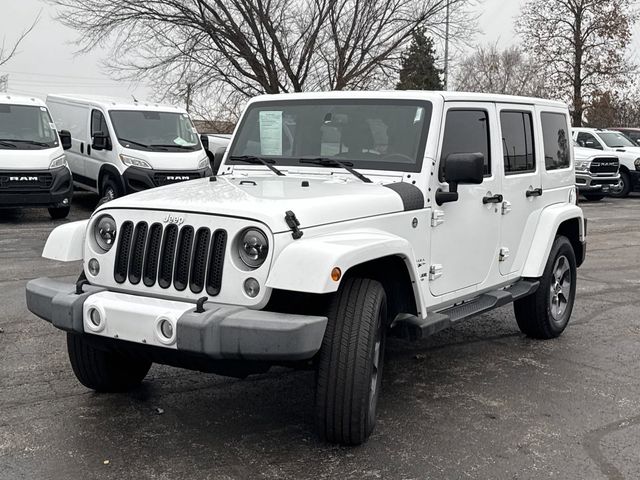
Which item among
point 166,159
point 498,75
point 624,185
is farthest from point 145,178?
point 498,75

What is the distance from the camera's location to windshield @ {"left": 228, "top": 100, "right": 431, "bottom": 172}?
16.3ft

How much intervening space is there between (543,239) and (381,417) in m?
2.26

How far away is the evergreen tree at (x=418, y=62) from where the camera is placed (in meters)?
25.6

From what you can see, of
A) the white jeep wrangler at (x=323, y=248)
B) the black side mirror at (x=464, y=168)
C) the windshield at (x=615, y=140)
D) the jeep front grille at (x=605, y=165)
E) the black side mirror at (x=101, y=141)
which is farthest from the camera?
the windshield at (x=615, y=140)

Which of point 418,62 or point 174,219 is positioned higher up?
point 418,62

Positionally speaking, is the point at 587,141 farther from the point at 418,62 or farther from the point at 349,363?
the point at 349,363

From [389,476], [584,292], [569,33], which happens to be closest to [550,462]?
[389,476]

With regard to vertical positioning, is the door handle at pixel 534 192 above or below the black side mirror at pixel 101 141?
below

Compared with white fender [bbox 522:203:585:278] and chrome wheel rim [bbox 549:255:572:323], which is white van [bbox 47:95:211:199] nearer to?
chrome wheel rim [bbox 549:255:572:323]

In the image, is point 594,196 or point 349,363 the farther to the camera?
point 594,196

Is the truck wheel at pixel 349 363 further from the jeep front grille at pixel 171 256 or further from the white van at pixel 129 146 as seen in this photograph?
the white van at pixel 129 146

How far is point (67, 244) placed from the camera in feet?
14.2

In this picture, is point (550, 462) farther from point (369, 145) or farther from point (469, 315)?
point (369, 145)

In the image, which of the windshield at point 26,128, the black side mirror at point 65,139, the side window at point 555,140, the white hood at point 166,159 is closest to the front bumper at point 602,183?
the white hood at point 166,159
